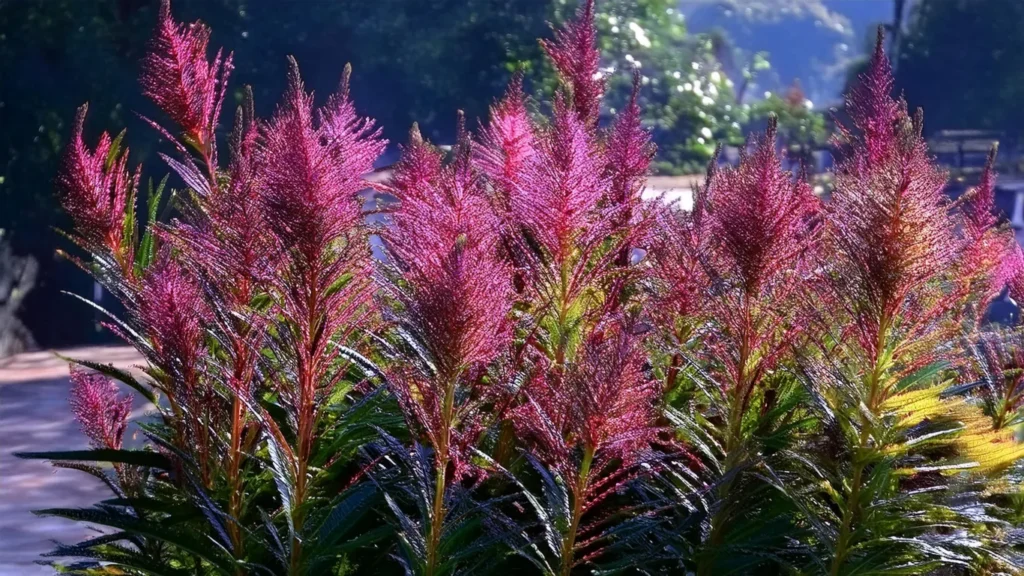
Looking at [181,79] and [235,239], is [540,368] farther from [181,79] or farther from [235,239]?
[181,79]

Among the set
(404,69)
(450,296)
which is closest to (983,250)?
(450,296)

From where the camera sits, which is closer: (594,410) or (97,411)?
(594,410)

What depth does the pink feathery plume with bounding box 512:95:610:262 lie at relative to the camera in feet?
3.76

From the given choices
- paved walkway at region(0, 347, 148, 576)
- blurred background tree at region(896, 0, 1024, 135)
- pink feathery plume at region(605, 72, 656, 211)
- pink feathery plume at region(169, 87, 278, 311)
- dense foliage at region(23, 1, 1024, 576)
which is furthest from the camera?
blurred background tree at region(896, 0, 1024, 135)

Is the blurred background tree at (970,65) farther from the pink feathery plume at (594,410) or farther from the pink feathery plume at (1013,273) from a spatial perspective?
the pink feathery plume at (594,410)

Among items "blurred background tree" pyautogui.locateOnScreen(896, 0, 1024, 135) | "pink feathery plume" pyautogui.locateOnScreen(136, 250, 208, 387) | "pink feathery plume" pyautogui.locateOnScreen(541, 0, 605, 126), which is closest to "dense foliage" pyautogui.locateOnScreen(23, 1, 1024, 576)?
"pink feathery plume" pyautogui.locateOnScreen(136, 250, 208, 387)

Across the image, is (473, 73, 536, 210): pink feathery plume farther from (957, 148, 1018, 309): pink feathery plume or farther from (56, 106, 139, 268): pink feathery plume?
(957, 148, 1018, 309): pink feathery plume

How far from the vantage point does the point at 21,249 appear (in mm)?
7227

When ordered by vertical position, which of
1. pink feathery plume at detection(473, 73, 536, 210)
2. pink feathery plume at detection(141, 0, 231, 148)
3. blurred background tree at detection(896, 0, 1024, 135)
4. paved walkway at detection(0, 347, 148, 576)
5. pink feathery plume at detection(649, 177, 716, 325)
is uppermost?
blurred background tree at detection(896, 0, 1024, 135)

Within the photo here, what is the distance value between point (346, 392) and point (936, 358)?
0.65 meters

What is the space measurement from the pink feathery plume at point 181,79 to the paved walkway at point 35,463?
145 cm

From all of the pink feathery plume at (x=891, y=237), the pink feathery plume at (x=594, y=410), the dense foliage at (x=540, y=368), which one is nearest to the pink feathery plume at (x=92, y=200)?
the dense foliage at (x=540, y=368)

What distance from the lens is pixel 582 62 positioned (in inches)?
61.2

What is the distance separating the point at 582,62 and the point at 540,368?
1.79ft
